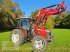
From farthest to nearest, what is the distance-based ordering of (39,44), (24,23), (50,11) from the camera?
(24,23) < (50,11) < (39,44)

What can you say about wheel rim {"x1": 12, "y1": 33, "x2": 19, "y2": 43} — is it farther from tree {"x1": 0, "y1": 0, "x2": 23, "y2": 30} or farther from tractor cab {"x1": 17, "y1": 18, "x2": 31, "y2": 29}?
tree {"x1": 0, "y1": 0, "x2": 23, "y2": 30}

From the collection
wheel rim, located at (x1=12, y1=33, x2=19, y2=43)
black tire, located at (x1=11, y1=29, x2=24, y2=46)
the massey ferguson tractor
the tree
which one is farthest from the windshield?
the tree

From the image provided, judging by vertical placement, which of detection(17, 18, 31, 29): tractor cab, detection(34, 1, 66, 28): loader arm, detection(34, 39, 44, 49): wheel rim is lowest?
detection(34, 39, 44, 49): wheel rim

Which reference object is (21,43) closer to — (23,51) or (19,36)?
(19,36)

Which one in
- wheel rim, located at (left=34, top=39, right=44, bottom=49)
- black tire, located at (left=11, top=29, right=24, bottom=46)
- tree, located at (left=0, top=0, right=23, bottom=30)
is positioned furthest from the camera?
tree, located at (left=0, top=0, right=23, bottom=30)

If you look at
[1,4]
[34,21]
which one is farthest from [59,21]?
[34,21]

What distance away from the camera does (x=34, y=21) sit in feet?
55.9

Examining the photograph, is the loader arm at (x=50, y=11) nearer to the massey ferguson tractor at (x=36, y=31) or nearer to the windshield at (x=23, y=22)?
the massey ferguson tractor at (x=36, y=31)

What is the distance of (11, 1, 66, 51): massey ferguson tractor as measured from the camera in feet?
46.2

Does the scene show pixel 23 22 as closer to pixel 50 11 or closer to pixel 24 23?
pixel 24 23

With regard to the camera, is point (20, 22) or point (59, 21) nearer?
point (20, 22)

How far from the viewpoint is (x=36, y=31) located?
15.8m

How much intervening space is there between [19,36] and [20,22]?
1.35 meters

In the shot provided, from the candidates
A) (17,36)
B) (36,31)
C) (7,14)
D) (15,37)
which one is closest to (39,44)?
(36,31)
